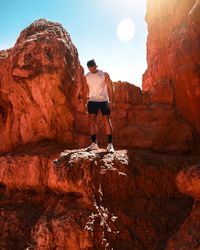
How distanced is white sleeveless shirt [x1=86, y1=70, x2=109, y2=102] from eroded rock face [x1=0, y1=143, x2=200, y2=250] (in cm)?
119

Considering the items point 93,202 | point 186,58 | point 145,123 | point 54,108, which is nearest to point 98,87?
point 54,108

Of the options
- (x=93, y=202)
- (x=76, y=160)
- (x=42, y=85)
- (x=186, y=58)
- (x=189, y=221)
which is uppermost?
(x=186, y=58)

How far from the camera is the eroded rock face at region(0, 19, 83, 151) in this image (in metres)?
8.17

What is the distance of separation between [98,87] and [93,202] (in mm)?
2444

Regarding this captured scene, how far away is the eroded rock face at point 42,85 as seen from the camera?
8.17 metres

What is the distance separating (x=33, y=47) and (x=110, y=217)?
457 centimetres

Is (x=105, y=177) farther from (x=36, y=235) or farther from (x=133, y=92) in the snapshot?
(x=133, y=92)

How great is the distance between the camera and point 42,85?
818 centimetres

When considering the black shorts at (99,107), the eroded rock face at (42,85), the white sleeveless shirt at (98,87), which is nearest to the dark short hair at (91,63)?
the white sleeveless shirt at (98,87)

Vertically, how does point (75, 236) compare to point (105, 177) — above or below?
below

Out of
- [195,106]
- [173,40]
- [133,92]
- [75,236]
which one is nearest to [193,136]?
[195,106]

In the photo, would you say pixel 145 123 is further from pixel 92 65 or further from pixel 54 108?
pixel 92 65

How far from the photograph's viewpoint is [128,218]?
592 cm

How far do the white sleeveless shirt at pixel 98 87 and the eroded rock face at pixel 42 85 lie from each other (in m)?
1.39
